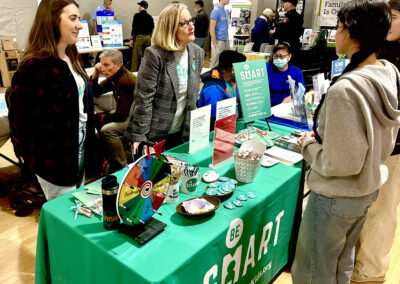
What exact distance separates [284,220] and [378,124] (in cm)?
79

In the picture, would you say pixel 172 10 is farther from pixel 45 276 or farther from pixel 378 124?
pixel 45 276

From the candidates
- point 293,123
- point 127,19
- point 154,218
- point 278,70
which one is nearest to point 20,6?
point 127,19

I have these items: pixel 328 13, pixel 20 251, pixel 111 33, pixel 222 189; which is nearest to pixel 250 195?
pixel 222 189

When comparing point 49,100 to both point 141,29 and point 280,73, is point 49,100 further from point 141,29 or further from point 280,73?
point 141,29

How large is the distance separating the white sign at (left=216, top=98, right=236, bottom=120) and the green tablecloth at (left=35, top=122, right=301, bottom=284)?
27cm

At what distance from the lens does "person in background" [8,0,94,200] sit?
4.84ft

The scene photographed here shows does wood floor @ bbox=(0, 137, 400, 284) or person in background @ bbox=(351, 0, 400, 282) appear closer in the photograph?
person in background @ bbox=(351, 0, 400, 282)

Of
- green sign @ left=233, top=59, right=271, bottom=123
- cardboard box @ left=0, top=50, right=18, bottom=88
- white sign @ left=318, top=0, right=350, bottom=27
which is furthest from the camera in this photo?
white sign @ left=318, top=0, right=350, bottom=27

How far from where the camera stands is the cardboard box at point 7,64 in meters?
5.89

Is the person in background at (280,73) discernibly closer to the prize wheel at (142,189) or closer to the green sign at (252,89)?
the green sign at (252,89)

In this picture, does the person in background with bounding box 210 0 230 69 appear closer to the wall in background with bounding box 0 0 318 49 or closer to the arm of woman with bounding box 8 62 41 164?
the wall in background with bounding box 0 0 318 49

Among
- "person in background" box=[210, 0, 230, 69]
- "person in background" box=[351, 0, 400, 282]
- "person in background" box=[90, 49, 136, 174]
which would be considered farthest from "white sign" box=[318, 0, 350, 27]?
"person in background" box=[351, 0, 400, 282]

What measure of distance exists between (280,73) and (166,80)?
161cm

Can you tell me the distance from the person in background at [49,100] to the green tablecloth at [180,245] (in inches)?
12.6
